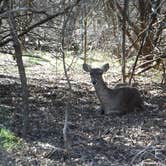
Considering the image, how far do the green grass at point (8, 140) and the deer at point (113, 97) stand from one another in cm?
257

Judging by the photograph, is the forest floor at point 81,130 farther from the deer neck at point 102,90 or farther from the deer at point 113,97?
the deer neck at point 102,90

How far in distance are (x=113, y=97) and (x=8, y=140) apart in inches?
116

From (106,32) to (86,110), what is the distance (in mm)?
3583

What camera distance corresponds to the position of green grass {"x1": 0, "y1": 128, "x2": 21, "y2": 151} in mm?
7160

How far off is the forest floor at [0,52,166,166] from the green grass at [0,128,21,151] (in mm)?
58

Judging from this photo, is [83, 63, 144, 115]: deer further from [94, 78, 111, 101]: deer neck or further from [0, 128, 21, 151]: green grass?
[0, 128, 21, 151]: green grass

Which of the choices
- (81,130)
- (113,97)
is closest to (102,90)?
(113,97)

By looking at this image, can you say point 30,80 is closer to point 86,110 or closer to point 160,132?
point 86,110

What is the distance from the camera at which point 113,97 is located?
9906 millimetres

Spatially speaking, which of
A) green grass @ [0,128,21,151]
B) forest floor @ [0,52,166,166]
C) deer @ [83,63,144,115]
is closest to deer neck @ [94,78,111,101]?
deer @ [83,63,144,115]

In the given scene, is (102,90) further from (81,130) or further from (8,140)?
(8,140)

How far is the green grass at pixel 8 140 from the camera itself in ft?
23.5

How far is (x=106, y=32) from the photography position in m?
13.1

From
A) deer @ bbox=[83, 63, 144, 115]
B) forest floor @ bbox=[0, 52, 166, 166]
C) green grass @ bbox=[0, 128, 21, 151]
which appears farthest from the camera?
deer @ bbox=[83, 63, 144, 115]
